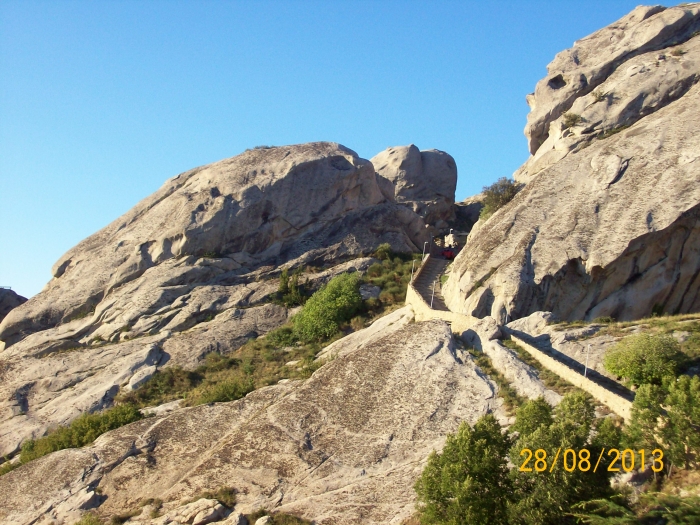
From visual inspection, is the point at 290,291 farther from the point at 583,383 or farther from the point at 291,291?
the point at 583,383

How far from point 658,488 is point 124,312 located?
33.1 meters

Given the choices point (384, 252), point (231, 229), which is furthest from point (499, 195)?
point (231, 229)

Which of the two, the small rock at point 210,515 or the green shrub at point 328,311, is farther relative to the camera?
the green shrub at point 328,311

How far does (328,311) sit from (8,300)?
92.4ft

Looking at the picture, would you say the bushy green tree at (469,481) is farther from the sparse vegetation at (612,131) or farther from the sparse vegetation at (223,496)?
the sparse vegetation at (612,131)

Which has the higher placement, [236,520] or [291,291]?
[291,291]

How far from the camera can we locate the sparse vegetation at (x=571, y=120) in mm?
46812

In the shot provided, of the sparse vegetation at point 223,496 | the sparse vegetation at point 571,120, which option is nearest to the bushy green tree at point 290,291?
the sparse vegetation at point 571,120

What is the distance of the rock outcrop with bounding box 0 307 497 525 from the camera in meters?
26.0

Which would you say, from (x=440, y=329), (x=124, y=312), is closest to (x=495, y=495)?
(x=440, y=329)

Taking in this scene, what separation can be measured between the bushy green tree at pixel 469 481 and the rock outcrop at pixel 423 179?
43107mm

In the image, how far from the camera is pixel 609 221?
124 feet

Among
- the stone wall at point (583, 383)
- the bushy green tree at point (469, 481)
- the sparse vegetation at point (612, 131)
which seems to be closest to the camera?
the bushy green tree at point (469, 481)

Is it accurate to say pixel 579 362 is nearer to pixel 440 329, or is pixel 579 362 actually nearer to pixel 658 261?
pixel 440 329
